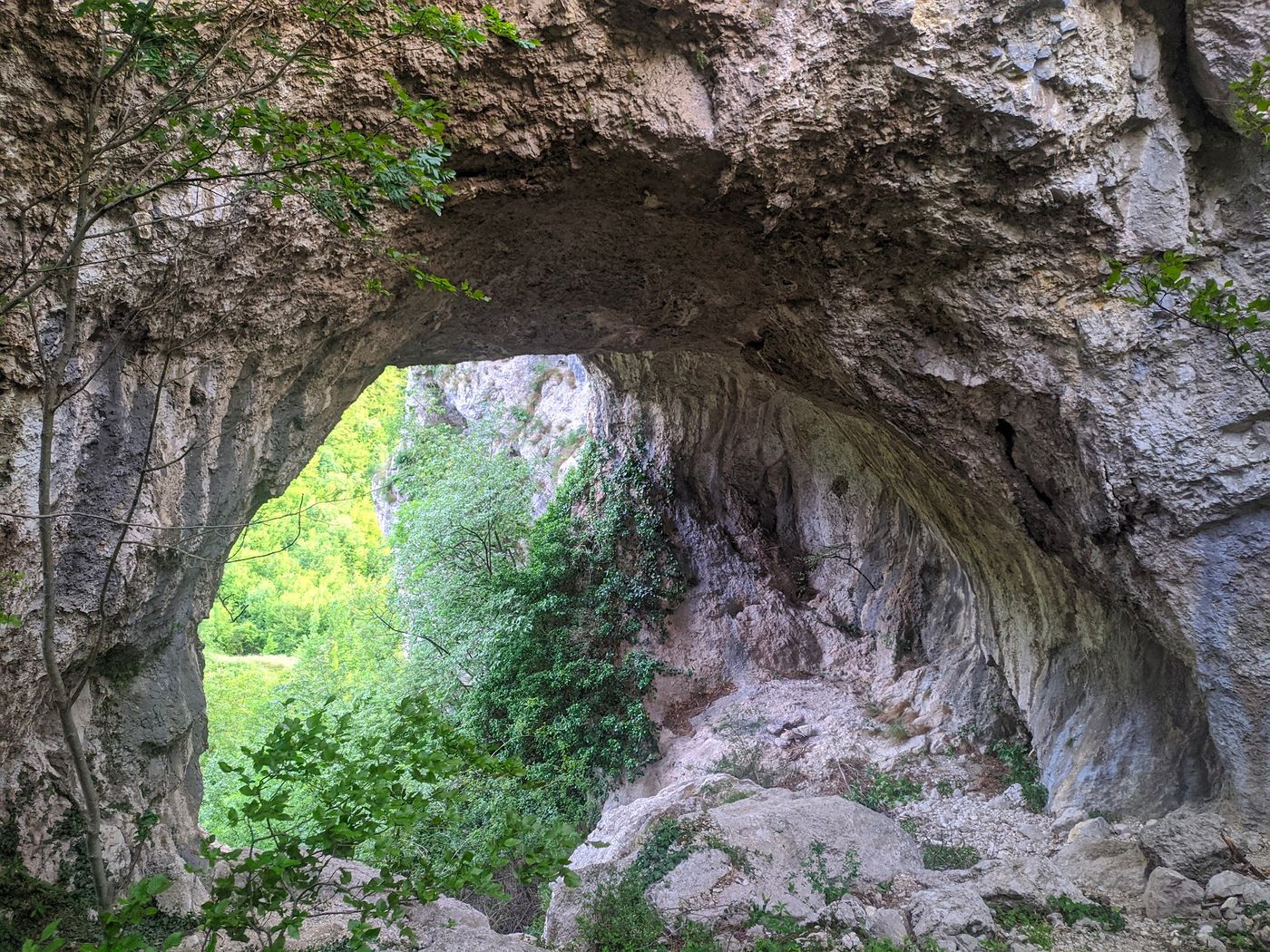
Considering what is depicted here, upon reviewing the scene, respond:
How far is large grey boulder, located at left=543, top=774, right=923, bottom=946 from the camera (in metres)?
5.01

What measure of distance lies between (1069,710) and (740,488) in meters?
4.72

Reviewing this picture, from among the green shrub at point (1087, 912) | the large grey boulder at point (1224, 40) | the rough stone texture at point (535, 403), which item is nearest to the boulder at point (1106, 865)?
the green shrub at point (1087, 912)

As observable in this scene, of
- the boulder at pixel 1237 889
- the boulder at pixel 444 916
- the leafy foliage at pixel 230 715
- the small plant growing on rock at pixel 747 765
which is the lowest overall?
the leafy foliage at pixel 230 715

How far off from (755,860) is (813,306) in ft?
11.7

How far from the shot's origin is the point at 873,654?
902cm

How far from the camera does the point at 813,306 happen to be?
513cm

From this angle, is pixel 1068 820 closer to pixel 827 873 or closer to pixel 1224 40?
pixel 827 873

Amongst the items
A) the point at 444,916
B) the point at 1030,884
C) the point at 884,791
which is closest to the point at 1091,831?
the point at 1030,884

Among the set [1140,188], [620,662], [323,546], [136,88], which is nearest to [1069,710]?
[1140,188]

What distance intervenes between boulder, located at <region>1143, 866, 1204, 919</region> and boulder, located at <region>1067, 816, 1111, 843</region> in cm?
71

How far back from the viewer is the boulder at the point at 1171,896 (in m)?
4.21

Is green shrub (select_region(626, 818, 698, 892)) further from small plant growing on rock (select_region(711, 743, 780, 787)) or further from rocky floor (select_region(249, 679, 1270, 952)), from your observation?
small plant growing on rock (select_region(711, 743, 780, 787))

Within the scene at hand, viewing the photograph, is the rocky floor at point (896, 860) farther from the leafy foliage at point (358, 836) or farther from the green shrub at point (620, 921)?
the leafy foliage at point (358, 836)

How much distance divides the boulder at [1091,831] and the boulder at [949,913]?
3.84 feet
